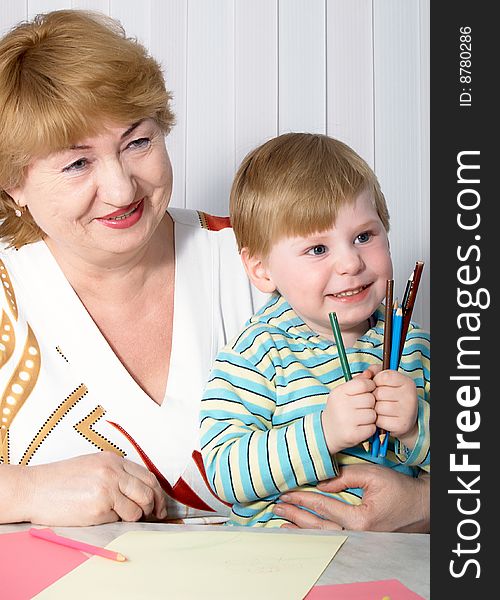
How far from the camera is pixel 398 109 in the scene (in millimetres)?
2178

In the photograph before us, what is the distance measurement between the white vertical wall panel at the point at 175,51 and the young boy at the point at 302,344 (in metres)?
0.76

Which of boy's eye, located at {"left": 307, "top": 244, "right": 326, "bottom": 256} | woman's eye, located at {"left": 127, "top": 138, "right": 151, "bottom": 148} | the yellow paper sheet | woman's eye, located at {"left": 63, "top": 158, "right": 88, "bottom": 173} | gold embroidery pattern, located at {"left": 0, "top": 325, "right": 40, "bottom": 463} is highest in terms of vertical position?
woman's eye, located at {"left": 127, "top": 138, "right": 151, "bottom": 148}

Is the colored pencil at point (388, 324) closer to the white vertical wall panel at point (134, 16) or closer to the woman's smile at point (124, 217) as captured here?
the woman's smile at point (124, 217)

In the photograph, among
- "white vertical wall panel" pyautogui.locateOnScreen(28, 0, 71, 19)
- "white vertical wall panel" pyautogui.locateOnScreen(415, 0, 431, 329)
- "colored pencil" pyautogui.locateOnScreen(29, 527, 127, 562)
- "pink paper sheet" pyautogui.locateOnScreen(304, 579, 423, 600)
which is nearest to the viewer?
"pink paper sheet" pyautogui.locateOnScreen(304, 579, 423, 600)

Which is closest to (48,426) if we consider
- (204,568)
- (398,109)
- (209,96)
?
(204,568)

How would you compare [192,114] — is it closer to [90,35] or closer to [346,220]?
[90,35]

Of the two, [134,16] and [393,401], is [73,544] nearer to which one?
[393,401]

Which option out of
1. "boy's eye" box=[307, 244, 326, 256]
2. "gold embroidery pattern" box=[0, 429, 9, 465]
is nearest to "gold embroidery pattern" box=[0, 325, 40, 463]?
"gold embroidery pattern" box=[0, 429, 9, 465]

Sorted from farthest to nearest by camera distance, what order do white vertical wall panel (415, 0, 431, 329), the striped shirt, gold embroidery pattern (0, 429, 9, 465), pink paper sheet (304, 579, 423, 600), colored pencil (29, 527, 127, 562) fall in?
white vertical wall panel (415, 0, 431, 329), gold embroidery pattern (0, 429, 9, 465), the striped shirt, colored pencil (29, 527, 127, 562), pink paper sheet (304, 579, 423, 600)

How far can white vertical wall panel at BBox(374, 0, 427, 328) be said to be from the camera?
216 cm

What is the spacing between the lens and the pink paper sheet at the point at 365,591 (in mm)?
833

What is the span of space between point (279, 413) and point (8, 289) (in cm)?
56

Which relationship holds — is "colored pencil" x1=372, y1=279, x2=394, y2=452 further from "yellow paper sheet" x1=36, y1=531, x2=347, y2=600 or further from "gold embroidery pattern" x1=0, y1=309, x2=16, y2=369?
"gold embroidery pattern" x1=0, y1=309, x2=16, y2=369

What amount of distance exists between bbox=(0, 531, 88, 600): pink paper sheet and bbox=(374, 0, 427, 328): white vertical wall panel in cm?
130
